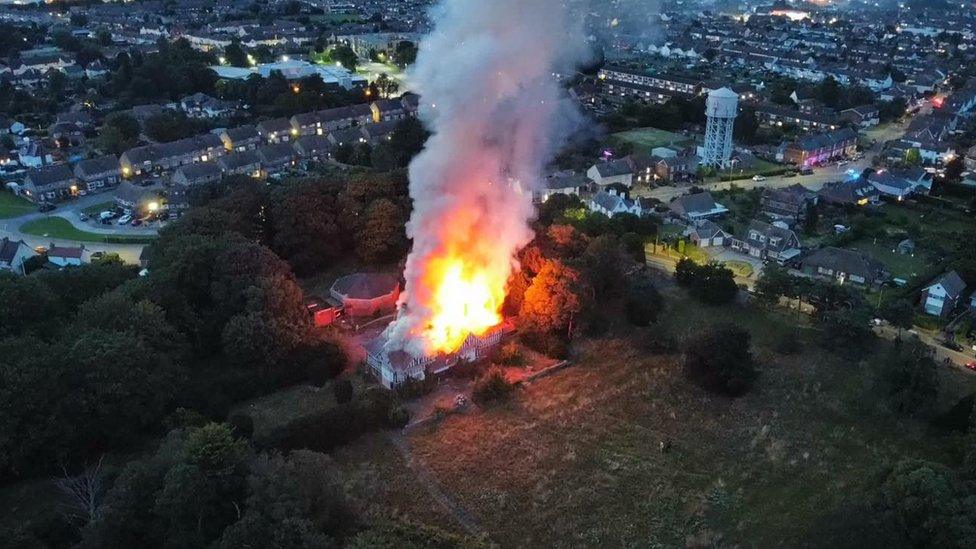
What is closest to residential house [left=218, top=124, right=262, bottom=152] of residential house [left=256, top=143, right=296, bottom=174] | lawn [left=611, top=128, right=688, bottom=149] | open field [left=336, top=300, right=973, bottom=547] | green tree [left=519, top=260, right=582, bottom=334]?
residential house [left=256, top=143, right=296, bottom=174]

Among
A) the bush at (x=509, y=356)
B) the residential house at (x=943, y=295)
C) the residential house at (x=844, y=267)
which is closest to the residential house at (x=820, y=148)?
the residential house at (x=844, y=267)

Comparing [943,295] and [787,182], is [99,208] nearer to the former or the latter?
[787,182]

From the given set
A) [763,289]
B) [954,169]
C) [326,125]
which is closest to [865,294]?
[763,289]

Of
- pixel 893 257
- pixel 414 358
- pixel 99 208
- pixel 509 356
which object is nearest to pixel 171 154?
pixel 99 208

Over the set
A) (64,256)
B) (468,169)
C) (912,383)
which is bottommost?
(64,256)

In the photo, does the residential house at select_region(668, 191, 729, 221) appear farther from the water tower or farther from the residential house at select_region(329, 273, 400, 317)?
the residential house at select_region(329, 273, 400, 317)

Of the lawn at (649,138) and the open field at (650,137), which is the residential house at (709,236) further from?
the open field at (650,137)

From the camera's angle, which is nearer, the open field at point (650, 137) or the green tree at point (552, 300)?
the green tree at point (552, 300)

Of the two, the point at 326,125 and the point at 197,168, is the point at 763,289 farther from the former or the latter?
the point at 326,125
